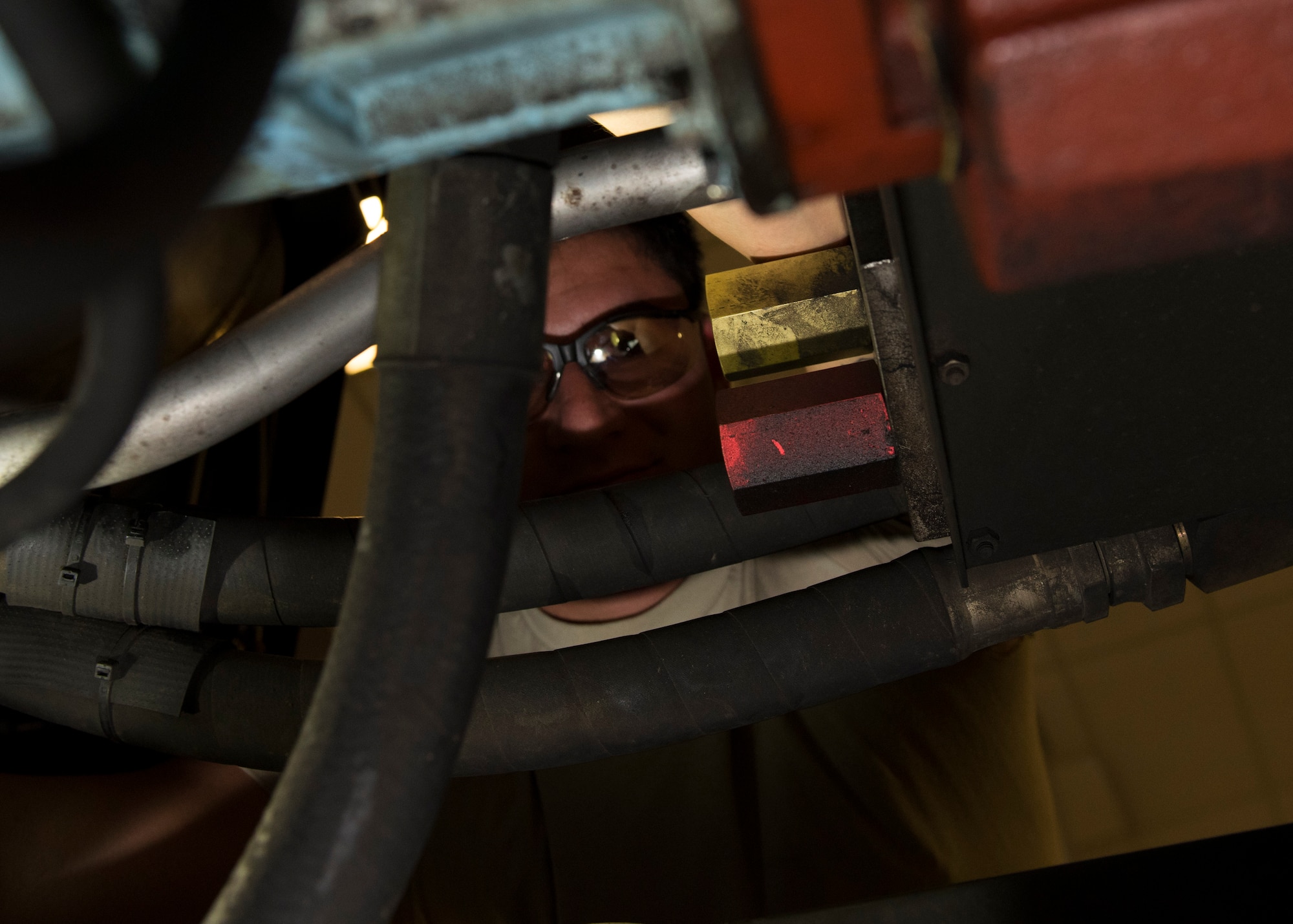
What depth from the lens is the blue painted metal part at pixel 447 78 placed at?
0.24m

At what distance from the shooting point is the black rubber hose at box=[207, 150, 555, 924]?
0.92 ft

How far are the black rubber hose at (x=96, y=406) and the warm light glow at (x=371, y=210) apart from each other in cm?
91

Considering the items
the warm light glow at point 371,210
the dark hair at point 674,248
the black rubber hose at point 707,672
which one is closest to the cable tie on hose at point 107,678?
the black rubber hose at point 707,672

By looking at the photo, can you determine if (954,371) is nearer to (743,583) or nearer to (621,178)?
(621,178)

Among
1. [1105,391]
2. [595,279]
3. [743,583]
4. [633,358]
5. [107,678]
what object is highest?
[1105,391]

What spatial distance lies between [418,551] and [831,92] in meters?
0.19

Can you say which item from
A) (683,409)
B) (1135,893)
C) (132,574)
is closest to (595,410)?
(683,409)

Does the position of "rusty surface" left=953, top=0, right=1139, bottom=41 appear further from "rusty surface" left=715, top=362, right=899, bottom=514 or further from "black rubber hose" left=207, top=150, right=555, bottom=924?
"rusty surface" left=715, top=362, right=899, bottom=514

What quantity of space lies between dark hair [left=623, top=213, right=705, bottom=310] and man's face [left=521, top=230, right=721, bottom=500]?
35mm

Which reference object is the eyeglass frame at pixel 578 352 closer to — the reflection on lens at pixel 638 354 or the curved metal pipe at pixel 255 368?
the reflection on lens at pixel 638 354

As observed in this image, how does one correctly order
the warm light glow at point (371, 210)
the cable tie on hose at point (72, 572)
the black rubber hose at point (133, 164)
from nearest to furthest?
1. the black rubber hose at point (133, 164)
2. the cable tie on hose at point (72, 572)
3. the warm light glow at point (371, 210)

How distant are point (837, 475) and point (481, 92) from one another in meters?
0.36

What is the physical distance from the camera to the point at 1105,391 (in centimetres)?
48

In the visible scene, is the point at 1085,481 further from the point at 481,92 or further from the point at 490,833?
the point at 490,833
